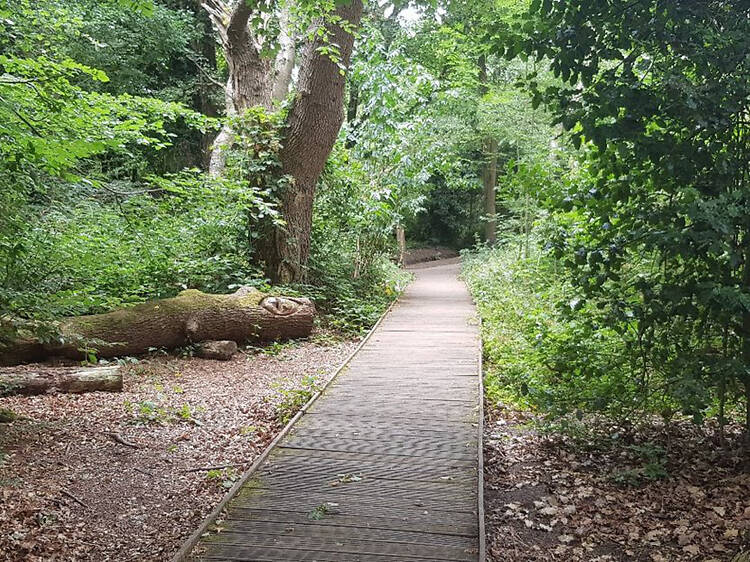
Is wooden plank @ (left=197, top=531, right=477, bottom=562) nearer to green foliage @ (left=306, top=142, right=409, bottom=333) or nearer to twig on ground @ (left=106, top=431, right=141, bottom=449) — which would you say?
twig on ground @ (left=106, top=431, right=141, bottom=449)

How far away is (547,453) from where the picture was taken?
5.32 meters

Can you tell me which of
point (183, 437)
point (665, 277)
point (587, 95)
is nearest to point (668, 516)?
point (665, 277)

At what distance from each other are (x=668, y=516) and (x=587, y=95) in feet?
9.37

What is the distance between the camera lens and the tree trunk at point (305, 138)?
34.4ft

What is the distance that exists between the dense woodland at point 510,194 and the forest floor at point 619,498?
0.33 ft

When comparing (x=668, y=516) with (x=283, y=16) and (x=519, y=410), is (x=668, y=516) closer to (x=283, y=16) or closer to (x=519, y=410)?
(x=519, y=410)

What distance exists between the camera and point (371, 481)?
14.8ft

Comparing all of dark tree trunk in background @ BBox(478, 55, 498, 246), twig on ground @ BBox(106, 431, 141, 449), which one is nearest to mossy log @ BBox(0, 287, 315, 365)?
twig on ground @ BBox(106, 431, 141, 449)

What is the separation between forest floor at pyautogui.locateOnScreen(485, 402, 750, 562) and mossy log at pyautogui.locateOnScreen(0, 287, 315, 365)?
4.59 metres

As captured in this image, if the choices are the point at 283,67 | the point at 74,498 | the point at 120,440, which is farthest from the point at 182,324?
the point at 283,67

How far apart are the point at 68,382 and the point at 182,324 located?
2166 mm

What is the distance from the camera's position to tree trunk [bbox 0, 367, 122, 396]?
6.12m

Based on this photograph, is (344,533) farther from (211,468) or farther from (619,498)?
(619,498)

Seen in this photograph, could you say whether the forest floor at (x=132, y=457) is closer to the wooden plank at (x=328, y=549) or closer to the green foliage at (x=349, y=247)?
Answer: the wooden plank at (x=328, y=549)
